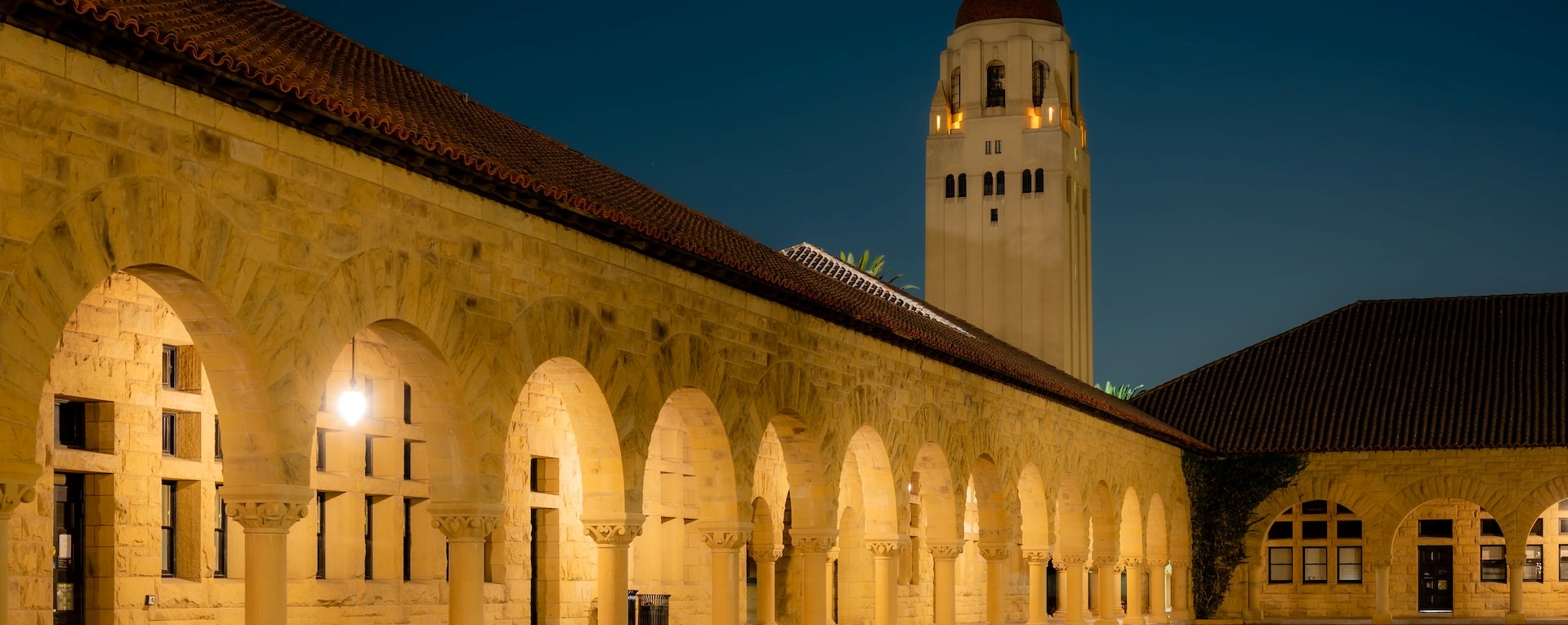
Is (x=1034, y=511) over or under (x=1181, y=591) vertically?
over

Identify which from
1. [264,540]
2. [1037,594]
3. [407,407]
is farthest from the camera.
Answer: [1037,594]

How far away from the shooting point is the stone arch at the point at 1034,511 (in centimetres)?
3291

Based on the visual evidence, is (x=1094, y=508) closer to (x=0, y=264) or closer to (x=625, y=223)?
(x=625, y=223)

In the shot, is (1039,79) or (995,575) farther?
(1039,79)

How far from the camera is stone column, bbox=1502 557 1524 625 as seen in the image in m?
42.8

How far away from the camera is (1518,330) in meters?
48.2

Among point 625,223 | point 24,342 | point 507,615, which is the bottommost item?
point 507,615

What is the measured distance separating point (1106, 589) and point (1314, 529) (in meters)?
12.4

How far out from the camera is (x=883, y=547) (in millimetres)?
26422

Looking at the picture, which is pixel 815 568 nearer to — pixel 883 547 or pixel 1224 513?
pixel 883 547

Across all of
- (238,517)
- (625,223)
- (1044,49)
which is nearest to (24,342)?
(238,517)

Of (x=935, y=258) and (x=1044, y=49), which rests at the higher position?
(x=1044, y=49)

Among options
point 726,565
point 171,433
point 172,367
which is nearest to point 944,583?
point 726,565

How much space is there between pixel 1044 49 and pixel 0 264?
233 feet
